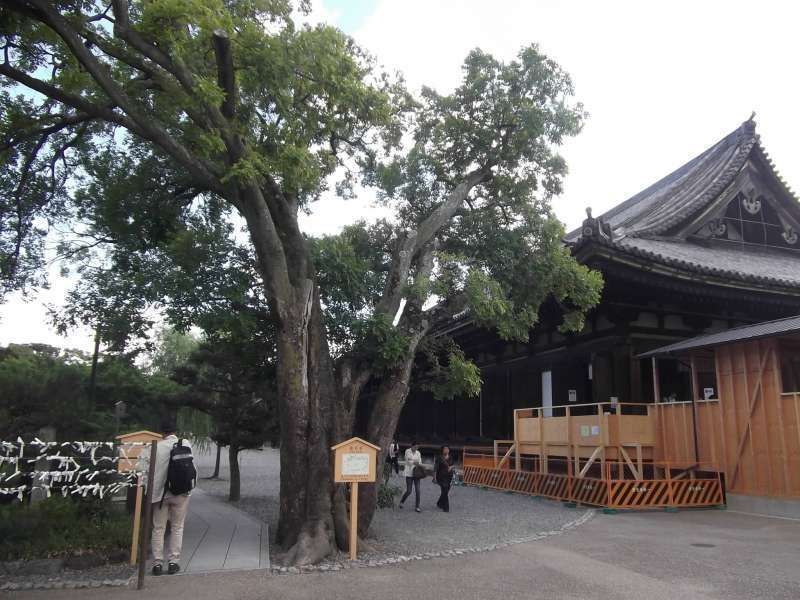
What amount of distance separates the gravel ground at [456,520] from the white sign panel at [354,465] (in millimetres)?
1152

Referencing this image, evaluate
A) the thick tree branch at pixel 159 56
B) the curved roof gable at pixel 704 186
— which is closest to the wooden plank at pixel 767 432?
the curved roof gable at pixel 704 186

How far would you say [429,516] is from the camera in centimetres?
1215

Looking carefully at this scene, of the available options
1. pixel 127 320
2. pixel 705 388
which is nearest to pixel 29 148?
pixel 127 320

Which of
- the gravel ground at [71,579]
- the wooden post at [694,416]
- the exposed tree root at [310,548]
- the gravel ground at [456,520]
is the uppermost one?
the wooden post at [694,416]

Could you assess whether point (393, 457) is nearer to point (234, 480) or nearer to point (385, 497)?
point (385, 497)

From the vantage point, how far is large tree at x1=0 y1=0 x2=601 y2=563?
8.03 metres

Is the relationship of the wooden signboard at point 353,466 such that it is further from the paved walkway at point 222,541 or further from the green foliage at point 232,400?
the green foliage at point 232,400

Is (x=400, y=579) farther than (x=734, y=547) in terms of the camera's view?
No

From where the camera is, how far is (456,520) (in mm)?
11586

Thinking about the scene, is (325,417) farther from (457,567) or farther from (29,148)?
(29,148)

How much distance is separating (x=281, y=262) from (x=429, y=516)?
647 cm

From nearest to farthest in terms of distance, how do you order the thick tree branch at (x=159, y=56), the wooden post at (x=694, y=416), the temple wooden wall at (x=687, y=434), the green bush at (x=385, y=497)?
the thick tree branch at (x=159, y=56) → the temple wooden wall at (x=687, y=434) → the wooden post at (x=694, y=416) → the green bush at (x=385, y=497)

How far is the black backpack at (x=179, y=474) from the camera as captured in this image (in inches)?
285

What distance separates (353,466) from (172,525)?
7.56ft
